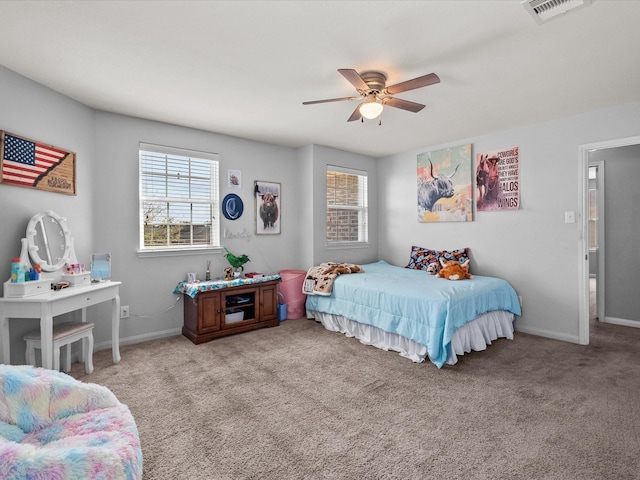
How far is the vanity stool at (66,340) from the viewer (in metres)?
2.50

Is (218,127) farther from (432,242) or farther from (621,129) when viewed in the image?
(621,129)

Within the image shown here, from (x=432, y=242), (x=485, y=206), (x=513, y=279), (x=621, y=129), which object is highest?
(x=621, y=129)

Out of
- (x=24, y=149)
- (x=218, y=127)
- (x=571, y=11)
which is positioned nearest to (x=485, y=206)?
(x=571, y=11)

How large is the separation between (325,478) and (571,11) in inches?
110

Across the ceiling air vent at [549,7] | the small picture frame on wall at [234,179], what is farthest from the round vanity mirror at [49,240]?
the ceiling air vent at [549,7]

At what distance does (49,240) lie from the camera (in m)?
2.86

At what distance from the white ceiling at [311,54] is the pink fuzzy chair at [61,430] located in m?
2.01

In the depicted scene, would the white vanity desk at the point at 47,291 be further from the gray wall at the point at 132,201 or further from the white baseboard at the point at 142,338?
the white baseboard at the point at 142,338

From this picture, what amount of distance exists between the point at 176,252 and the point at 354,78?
2.79 m

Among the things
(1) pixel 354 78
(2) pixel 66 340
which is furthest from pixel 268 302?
(1) pixel 354 78

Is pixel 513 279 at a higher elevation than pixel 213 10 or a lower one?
lower

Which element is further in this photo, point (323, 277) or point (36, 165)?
point (323, 277)

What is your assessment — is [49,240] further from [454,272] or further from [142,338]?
[454,272]

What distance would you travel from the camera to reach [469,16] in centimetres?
194
